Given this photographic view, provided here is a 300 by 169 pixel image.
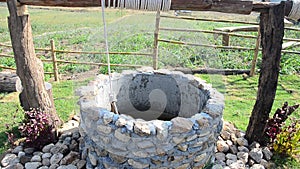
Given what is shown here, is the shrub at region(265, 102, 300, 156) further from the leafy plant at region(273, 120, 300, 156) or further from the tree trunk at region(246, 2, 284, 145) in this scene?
the tree trunk at region(246, 2, 284, 145)

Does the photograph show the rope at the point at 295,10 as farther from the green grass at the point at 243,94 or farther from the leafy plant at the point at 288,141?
the green grass at the point at 243,94

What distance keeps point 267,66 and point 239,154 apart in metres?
1.01

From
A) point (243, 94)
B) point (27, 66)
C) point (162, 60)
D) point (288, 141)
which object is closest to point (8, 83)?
point (27, 66)

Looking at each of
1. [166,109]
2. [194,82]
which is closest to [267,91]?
[194,82]

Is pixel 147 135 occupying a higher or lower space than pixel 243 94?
higher

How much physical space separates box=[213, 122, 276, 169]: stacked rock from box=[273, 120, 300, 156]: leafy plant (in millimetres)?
121

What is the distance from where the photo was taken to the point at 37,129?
3.05 m

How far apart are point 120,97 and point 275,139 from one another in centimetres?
193

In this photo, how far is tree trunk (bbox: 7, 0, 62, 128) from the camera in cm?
291

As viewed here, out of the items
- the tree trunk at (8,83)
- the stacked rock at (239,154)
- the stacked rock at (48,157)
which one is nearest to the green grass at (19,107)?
the tree trunk at (8,83)

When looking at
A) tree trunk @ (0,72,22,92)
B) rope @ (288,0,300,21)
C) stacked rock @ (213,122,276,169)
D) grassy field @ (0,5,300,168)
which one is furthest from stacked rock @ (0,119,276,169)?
tree trunk @ (0,72,22,92)

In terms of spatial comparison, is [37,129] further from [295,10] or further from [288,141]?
[295,10]

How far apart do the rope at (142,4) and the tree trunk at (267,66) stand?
1.12 meters

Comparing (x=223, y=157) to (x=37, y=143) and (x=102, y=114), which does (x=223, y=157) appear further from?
(x=37, y=143)
